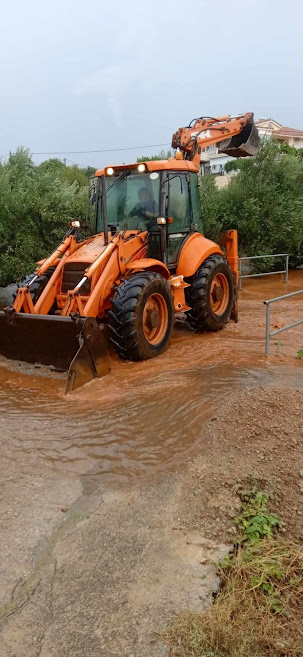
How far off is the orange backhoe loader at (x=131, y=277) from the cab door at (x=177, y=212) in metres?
0.01

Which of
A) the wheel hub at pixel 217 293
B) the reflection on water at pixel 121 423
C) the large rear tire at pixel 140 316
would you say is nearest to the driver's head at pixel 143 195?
the large rear tire at pixel 140 316

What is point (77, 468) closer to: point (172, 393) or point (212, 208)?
point (172, 393)

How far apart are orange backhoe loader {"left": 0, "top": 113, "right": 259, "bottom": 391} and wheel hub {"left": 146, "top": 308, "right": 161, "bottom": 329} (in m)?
0.01

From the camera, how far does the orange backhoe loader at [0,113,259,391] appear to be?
5.92m

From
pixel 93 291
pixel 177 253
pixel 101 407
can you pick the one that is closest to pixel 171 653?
pixel 101 407

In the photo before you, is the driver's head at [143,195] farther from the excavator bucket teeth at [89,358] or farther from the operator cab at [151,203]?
the excavator bucket teeth at [89,358]

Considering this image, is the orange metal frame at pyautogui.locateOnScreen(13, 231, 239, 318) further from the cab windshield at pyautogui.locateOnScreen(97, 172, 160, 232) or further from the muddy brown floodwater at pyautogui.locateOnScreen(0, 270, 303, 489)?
the muddy brown floodwater at pyautogui.locateOnScreen(0, 270, 303, 489)

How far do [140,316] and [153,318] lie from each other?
0.44 m

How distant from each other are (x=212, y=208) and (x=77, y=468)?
39.6 feet

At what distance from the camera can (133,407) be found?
5031 mm

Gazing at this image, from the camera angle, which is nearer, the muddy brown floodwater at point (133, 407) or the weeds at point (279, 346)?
the muddy brown floodwater at point (133, 407)

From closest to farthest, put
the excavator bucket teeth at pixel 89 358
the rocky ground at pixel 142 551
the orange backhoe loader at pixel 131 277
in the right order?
1. the rocky ground at pixel 142 551
2. the excavator bucket teeth at pixel 89 358
3. the orange backhoe loader at pixel 131 277

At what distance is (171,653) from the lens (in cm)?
227

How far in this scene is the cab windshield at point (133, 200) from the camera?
7047 millimetres
